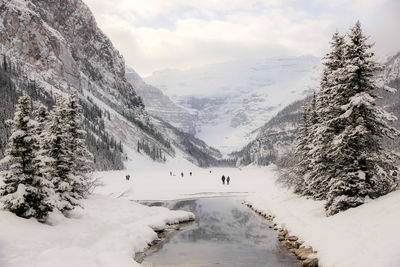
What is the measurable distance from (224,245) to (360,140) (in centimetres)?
1084

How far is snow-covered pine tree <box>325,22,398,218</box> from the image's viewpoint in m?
19.8

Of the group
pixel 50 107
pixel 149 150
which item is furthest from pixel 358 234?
pixel 149 150

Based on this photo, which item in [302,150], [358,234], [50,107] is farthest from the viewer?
[50,107]

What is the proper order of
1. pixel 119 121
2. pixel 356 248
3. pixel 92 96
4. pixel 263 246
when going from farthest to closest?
pixel 92 96 → pixel 119 121 → pixel 263 246 → pixel 356 248

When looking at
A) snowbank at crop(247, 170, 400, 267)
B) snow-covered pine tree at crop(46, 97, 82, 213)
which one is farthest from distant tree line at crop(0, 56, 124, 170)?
snowbank at crop(247, 170, 400, 267)

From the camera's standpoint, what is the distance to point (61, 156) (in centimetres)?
2181

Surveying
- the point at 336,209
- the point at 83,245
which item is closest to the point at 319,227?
the point at 336,209

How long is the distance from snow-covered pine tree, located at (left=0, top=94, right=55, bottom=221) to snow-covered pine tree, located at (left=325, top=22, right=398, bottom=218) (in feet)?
53.3

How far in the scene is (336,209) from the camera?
21.1 metres

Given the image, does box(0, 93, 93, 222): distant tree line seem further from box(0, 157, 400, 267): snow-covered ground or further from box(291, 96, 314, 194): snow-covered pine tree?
box(291, 96, 314, 194): snow-covered pine tree

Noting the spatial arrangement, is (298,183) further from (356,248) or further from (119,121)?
(119,121)

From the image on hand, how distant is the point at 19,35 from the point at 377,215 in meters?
181

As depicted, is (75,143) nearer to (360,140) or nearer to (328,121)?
(328,121)

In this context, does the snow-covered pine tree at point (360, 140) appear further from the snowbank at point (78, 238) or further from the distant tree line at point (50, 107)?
the distant tree line at point (50, 107)
